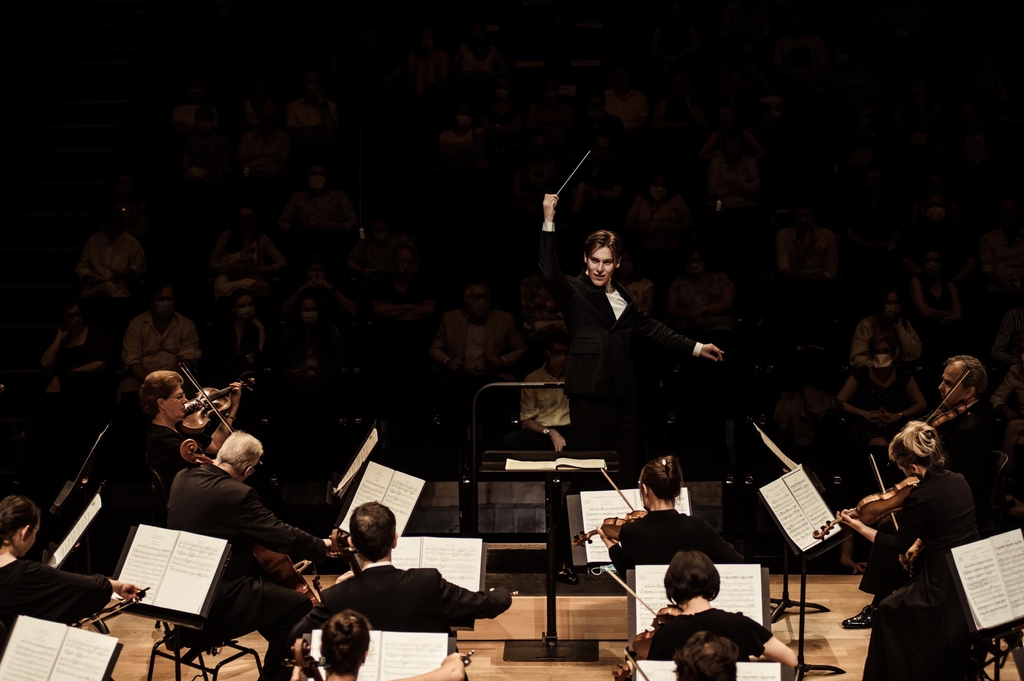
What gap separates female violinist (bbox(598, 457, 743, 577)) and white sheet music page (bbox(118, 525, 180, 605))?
1.74 m

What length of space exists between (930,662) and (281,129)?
6.66 metres

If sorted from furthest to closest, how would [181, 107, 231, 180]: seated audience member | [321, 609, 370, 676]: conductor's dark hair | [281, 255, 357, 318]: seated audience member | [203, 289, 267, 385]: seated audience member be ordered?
1. [181, 107, 231, 180]: seated audience member
2. [281, 255, 357, 318]: seated audience member
3. [203, 289, 267, 385]: seated audience member
4. [321, 609, 370, 676]: conductor's dark hair

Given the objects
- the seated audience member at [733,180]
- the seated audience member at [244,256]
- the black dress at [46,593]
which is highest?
the seated audience member at [733,180]

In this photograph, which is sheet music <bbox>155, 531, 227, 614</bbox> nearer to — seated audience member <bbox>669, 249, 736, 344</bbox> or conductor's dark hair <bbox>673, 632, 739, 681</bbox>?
conductor's dark hair <bbox>673, 632, 739, 681</bbox>

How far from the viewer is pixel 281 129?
925cm

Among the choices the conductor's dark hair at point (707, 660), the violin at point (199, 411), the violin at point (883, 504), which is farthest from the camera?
the violin at point (199, 411)

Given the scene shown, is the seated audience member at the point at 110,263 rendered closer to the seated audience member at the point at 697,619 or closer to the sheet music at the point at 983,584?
the seated audience member at the point at 697,619

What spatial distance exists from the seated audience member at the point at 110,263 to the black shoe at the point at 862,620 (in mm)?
5277

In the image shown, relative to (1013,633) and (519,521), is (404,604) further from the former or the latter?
(519,521)

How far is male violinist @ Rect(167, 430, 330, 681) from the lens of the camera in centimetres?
452

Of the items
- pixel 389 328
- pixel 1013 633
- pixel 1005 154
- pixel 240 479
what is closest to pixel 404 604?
pixel 240 479

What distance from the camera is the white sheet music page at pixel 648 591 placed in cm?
411

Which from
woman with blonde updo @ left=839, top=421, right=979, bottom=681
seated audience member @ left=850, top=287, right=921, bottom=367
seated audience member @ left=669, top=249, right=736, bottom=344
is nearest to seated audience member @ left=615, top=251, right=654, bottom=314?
seated audience member @ left=669, top=249, right=736, bottom=344

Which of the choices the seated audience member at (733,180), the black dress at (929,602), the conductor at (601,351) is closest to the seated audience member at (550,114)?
the seated audience member at (733,180)
